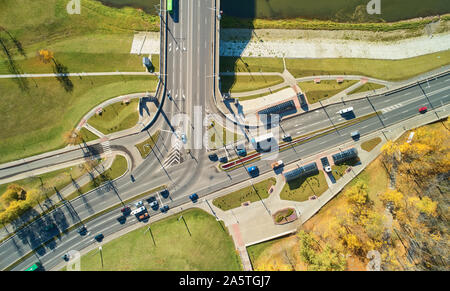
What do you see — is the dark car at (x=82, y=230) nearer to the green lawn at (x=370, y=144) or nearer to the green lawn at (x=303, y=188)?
the green lawn at (x=303, y=188)

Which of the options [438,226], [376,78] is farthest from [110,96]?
[438,226]

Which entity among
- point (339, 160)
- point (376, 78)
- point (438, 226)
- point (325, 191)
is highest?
point (376, 78)

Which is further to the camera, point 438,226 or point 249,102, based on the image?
point 249,102

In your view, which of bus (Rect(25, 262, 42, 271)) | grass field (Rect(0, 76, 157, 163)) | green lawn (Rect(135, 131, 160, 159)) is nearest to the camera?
bus (Rect(25, 262, 42, 271))

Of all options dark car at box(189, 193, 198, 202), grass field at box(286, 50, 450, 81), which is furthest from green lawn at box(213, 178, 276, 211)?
grass field at box(286, 50, 450, 81)

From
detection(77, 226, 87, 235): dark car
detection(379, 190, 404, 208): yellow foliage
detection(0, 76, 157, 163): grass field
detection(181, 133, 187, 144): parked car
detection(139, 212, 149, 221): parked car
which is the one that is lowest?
detection(379, 190, 404, 208): yellow foliage

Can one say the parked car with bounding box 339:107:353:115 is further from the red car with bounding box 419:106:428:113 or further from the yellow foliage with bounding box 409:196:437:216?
the yellow foliage with bounding box 409:196:437:216

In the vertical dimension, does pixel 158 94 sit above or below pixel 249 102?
above

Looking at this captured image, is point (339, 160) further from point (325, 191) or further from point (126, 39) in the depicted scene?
point (126, 39)
